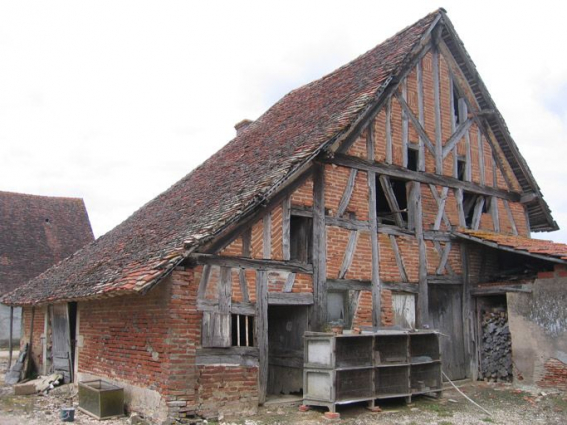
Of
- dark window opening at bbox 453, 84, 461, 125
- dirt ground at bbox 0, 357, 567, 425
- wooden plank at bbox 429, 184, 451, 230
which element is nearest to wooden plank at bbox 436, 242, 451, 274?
wooden plank at bbox 429, 184, 451, 230

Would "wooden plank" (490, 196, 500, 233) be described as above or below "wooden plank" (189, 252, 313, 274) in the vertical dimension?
above

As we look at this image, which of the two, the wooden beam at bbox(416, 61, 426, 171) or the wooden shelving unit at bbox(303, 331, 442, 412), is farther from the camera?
the wooden beam at bbox(416, 61, 426, 171)

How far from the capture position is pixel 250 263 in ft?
32.7

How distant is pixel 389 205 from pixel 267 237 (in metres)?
3.52

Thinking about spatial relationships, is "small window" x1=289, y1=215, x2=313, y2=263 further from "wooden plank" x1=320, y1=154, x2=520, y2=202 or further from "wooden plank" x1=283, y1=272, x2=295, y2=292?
"wooden plank" x1=320, y1=154, x2=520, y2=202

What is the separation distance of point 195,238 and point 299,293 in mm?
2492

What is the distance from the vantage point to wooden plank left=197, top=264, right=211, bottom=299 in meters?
9.35

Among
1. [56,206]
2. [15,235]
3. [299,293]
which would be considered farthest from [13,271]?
[299,293]

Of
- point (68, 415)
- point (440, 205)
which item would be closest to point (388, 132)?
point (440, 205)

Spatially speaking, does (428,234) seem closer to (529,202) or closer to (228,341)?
(529,202)

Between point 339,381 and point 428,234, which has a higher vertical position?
point 428,234

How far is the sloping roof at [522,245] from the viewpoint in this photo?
11.2 m

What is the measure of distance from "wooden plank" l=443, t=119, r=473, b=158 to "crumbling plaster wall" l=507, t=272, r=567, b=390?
3648mm

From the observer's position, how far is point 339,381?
Result: 9.47 meters
